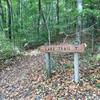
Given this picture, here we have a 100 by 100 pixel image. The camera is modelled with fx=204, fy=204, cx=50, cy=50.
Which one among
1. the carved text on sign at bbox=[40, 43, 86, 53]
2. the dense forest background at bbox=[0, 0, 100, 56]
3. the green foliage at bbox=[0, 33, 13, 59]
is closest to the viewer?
the carved text on sign at bbox=[40, 43, 86, 53]

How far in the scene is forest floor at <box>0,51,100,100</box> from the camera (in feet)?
20.9

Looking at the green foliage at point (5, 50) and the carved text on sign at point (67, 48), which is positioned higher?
the carved text on sign at point (67, 48)

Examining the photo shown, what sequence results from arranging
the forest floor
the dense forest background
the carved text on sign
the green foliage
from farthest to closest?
the dense forest background, the green foliage, the carved text on sign, the forest floor

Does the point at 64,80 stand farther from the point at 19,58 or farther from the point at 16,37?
the point at 16,37

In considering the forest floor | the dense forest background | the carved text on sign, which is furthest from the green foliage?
the carved text on sign

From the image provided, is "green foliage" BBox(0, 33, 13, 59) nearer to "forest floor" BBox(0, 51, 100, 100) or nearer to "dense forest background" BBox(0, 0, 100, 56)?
"dense forest background" BBox(0, 0, 100, 56)

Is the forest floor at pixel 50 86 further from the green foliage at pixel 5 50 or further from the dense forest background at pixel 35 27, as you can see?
the dense forest background at pixel 35 27

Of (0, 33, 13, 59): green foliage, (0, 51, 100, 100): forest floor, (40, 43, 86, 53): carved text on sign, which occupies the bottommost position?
(0, 33, 13, 59): green foliage

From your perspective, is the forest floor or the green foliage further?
the green foliage

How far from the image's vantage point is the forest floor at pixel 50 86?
637 cm

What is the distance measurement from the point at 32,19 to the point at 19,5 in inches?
119

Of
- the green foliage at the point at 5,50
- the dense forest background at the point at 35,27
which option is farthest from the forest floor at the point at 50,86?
the dense forest background at the point at 35,27

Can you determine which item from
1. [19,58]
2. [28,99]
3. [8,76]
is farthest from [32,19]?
[28,99]

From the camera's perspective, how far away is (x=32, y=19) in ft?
63.3
